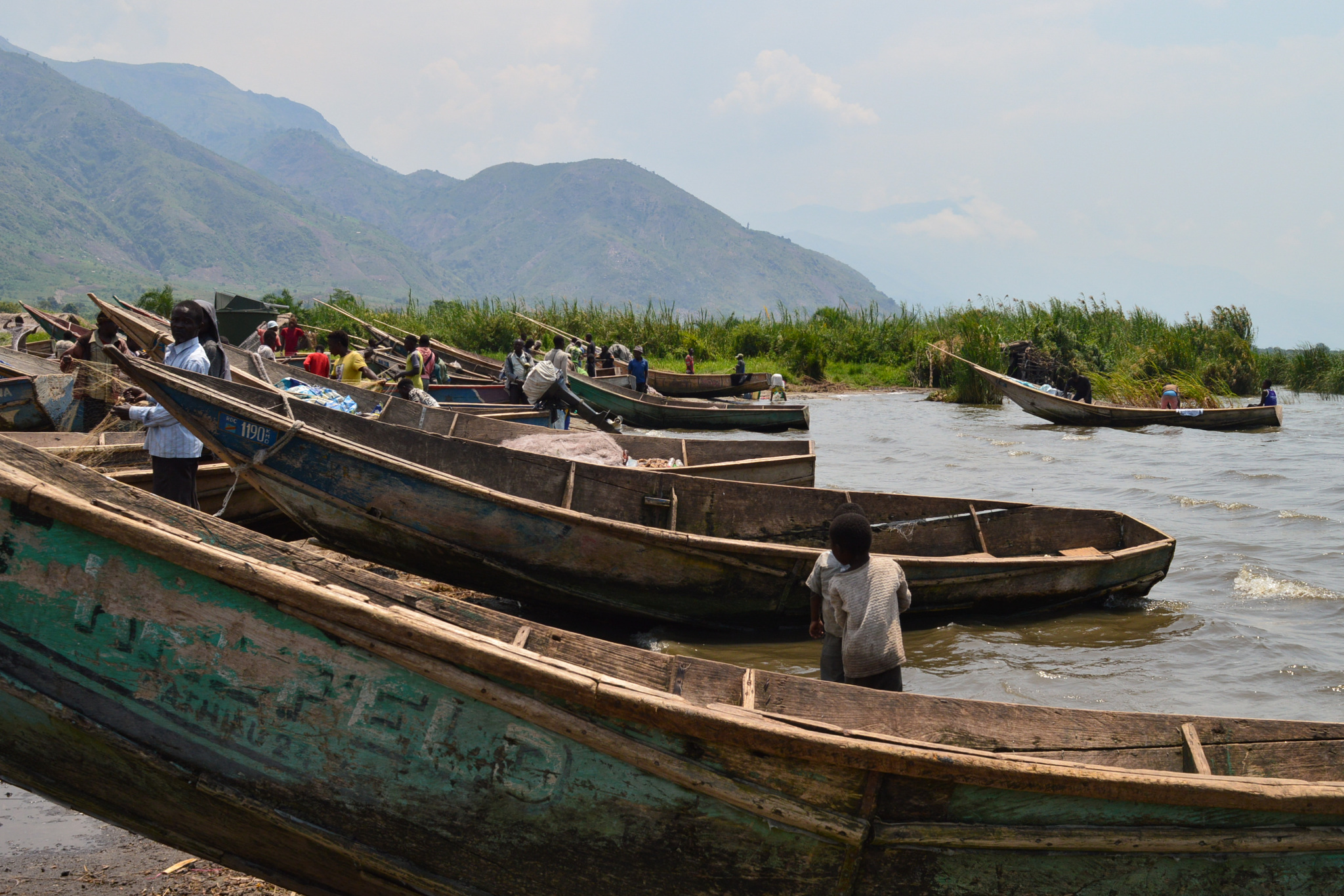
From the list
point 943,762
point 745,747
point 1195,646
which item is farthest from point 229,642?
point 1195,646

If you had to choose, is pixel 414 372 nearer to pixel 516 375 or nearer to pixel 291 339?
pixel 516 375

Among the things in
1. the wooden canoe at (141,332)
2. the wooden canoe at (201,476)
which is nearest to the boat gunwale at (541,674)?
the wooden canoe at (201,476)

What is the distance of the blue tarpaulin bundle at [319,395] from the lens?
8.55 meters

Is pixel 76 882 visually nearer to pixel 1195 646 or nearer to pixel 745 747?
pixel 745 747

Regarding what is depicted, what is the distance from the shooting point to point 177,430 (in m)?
5.23

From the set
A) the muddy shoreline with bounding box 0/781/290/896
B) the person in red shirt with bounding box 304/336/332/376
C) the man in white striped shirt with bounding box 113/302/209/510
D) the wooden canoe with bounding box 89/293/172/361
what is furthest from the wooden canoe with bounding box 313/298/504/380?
the muddy shoreline with bounding box 0/781/290/896

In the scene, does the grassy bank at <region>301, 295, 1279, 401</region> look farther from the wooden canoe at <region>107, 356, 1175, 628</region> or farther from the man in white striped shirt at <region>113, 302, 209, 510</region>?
the man in white striped shirt at <region>113, 302, 209, 510</region>

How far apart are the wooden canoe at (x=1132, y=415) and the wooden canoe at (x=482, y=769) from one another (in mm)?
17638

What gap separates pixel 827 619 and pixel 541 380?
8.59m

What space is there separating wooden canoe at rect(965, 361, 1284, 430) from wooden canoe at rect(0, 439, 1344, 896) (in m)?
17.6

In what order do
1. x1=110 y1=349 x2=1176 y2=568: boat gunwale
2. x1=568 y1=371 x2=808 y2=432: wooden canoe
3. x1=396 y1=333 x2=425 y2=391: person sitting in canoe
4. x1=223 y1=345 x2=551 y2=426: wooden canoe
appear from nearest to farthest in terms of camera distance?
x1=110 y1=349 x2=1176 y2=568: boat gunwale, x1=223 y1=345 x2=551 y2=426: wooden canoe, x1=396 y1=333 x2=425 y2=391: person sitting in canoe, x1=568 y1=371 x2=808 y2=432: wooden canoe

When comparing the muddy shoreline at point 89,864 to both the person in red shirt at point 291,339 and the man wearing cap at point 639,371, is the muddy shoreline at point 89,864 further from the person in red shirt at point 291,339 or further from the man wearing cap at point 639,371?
the man wearing cap at point 639,371

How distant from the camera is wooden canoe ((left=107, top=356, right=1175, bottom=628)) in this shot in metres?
5.67

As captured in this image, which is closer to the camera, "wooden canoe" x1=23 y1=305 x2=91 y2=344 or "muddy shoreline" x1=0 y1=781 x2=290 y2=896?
"muddy shoreline" x1=0 y1=781 x2=290 y2=896
